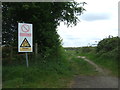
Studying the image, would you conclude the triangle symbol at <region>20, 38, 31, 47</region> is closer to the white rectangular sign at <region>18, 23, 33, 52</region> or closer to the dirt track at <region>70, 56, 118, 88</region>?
the white rectangular sign at <region>18, 23, 33, 52</region>

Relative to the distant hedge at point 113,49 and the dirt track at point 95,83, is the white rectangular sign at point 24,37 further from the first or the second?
the distant hedge at point 113,49

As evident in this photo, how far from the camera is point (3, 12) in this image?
1702 cm

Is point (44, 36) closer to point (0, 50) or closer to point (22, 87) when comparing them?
point (0, 50)

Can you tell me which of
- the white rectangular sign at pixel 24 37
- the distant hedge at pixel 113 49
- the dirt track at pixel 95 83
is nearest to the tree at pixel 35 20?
the white rectangular sign at pixel 24 37

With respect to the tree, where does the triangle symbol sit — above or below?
below

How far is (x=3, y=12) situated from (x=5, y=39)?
8.02 ft

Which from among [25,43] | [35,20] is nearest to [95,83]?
[25,43]

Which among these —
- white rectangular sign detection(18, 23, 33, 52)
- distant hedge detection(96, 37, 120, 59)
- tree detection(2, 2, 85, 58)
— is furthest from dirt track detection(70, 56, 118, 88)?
tree detection(2, 2, 85, 58)

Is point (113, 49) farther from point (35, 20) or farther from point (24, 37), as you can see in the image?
point (24, 37)

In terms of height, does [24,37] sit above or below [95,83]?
above

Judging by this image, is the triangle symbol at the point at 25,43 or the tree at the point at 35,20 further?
the tree at the point at 35,20

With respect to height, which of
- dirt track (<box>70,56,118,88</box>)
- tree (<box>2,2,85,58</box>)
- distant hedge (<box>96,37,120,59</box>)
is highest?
tree (<box>2,2,85,58</box>)

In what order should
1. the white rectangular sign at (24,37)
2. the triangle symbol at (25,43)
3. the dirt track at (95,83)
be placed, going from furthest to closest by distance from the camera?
1. the triangle symbol at (25,43)
2. the white rectangular sign at (24,37)
3. the dirt track at (95,83)

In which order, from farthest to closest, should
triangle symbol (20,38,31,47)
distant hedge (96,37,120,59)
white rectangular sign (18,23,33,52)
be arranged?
distant hedge (96,37,120,59), triangle symbol (20,38,31,47), white rectangular sign (18,23,33,52)
